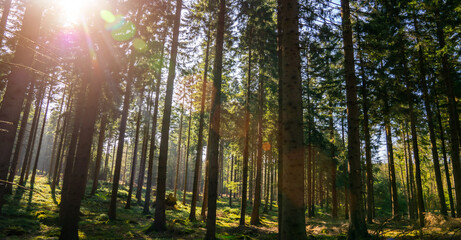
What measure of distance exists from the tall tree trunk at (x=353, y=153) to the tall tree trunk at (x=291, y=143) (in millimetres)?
4007

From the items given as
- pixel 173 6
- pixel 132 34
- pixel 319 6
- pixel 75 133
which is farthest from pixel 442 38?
pixel 75 133

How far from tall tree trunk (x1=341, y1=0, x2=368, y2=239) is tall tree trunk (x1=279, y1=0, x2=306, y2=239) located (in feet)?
13.1

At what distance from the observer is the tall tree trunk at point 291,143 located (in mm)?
4496

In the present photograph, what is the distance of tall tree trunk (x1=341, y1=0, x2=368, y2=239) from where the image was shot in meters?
8.59

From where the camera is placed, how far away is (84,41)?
999cm

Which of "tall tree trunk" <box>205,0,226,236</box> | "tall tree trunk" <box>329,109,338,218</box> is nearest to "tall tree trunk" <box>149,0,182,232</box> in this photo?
"tall tree trunk" <box>205,0,226,236</box>

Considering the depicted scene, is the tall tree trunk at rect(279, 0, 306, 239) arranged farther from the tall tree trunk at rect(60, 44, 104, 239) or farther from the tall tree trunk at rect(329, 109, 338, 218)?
the tall tree trunk at rect(329, 109, 338, 218)

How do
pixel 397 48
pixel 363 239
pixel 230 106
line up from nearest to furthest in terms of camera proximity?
pixel 363 239 < pixel 397 48 < pixel 230 106

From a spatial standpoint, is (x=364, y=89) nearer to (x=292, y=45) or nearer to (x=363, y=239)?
(x=363, y=239)

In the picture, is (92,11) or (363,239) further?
(92,11)

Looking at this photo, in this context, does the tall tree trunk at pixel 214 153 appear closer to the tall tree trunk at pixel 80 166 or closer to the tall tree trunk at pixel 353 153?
the tall tree trunk at pixel 80 166

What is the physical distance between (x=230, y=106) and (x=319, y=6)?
1065cm

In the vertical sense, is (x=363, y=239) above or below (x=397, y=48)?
below

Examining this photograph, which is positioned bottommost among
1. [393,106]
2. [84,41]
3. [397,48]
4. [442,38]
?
[393,106]
